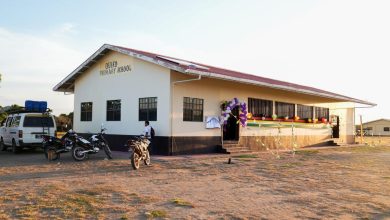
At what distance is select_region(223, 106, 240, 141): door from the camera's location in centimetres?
1878

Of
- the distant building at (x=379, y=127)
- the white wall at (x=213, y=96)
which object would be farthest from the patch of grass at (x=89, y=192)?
the distant building at (x=379, y=127)

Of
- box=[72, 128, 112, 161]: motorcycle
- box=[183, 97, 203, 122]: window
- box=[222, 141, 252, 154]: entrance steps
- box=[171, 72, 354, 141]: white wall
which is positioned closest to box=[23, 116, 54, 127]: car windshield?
box=[72, 128, 112, 161]: motorcycle

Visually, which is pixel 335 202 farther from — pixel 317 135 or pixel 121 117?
pixel 317 135

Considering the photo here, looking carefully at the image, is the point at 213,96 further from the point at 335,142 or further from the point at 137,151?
the point at 335,142

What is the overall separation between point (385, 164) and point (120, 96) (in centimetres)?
1094

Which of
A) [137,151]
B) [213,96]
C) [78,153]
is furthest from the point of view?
[213,96]

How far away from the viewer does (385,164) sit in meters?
14.3

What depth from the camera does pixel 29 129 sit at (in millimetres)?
16266

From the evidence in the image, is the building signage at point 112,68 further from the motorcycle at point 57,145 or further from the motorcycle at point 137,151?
the motorcycle at point 137,151

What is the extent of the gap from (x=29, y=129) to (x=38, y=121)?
522mm

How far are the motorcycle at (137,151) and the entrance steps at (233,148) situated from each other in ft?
18.2

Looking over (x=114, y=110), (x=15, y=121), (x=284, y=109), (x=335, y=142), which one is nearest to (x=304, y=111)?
(x=284, y=109)

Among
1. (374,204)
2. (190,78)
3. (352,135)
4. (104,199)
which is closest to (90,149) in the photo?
(190,78)

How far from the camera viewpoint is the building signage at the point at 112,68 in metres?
17.4
